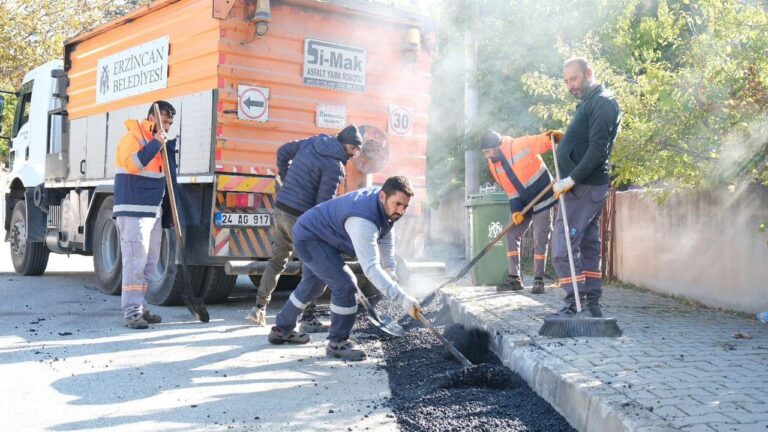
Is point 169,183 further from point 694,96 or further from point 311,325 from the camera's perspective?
point 694,96

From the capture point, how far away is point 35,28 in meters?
23.4

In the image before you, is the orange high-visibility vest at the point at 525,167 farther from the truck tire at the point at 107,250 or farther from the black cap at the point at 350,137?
the truck tire at the point at 107,250

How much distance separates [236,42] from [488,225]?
355 centimetres

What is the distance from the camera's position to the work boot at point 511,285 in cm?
895

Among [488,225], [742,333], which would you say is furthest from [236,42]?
[742,333]

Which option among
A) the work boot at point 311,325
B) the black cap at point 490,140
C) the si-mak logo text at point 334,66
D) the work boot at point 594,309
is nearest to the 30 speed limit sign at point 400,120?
the si-mak logo text at point 334,66

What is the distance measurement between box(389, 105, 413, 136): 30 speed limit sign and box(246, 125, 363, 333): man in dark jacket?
222 cm

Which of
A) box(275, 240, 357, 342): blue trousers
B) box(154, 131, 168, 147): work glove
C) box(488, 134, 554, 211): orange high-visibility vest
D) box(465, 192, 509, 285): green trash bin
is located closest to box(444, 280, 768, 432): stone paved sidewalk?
box(275, 240, 357, 342): blue trousers

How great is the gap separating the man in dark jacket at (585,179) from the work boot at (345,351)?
5.28ft

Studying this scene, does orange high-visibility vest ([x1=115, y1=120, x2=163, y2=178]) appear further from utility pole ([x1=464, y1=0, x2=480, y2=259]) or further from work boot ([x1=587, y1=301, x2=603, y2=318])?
utility pole ([x1=464, y1=0, x2=480, y2=259])

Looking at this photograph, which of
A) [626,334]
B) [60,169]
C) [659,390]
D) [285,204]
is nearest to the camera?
[659,390]

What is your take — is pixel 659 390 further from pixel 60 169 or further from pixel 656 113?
pixel 60 169

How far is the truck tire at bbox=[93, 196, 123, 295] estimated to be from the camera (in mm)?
9344

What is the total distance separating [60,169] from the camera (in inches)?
435
